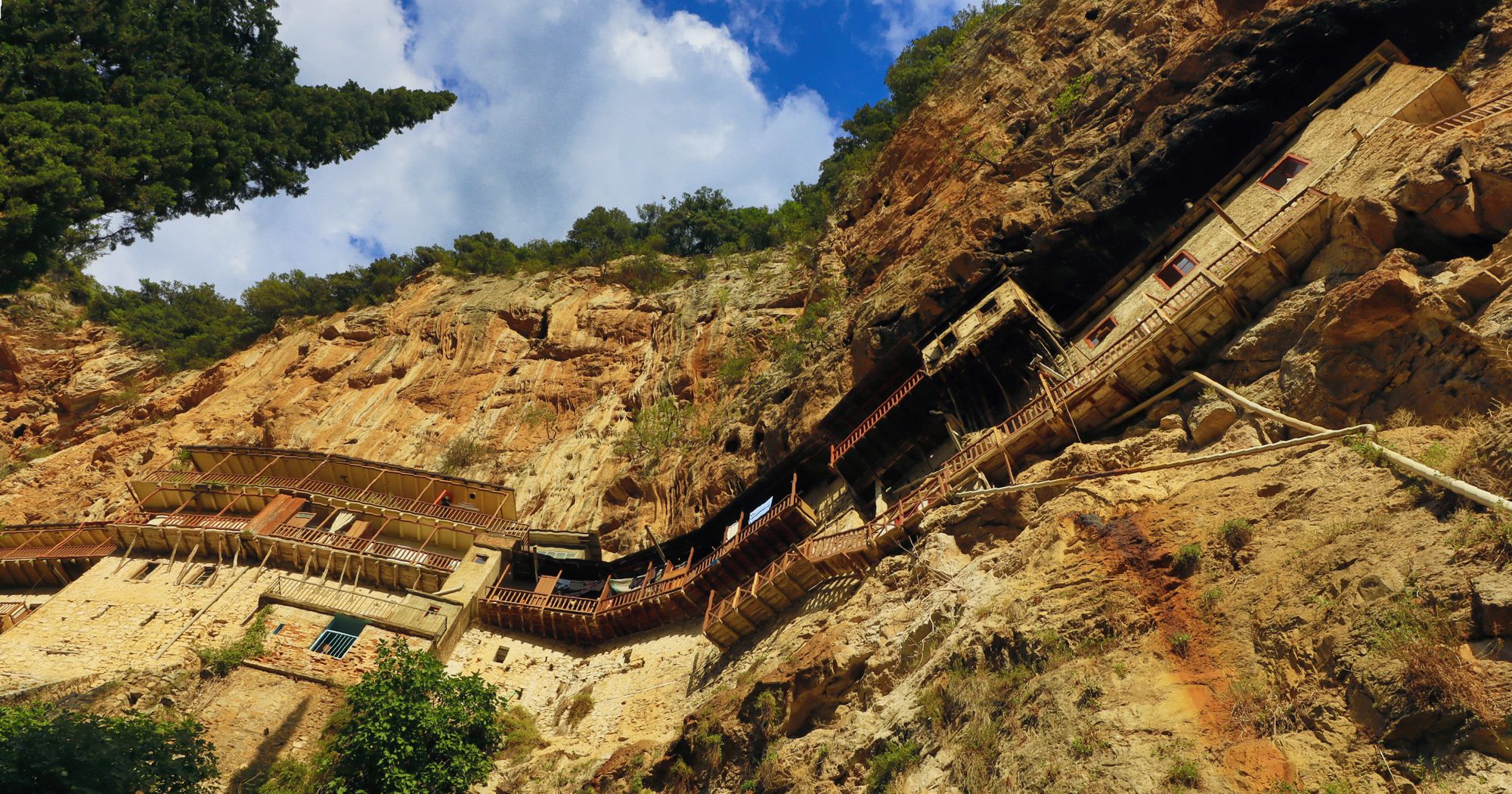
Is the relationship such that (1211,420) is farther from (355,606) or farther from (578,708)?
(355,606)

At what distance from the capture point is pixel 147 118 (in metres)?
22.6

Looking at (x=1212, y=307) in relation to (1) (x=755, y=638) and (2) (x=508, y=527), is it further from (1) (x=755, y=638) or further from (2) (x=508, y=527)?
(2) (x=508, y=527)

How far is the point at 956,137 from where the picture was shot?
37094 millimetres

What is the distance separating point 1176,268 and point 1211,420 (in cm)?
738

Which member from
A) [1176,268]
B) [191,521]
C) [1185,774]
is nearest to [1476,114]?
[1176,268]

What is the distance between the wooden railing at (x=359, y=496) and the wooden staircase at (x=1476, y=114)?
27.7 meters

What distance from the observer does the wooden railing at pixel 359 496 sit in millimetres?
31984

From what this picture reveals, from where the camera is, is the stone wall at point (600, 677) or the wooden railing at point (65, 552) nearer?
the stone wall at point (600, 677)

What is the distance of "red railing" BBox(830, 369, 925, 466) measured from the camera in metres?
24.8

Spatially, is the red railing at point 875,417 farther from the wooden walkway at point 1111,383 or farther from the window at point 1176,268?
the window at point 1176,268

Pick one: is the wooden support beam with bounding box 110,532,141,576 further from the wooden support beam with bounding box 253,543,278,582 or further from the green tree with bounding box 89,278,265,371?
the green tree with bounding box 89,278,265,371

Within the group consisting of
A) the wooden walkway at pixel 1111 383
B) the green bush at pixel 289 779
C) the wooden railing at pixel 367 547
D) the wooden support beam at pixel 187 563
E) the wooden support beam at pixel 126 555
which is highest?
the wooden support beam at pixel 126 555

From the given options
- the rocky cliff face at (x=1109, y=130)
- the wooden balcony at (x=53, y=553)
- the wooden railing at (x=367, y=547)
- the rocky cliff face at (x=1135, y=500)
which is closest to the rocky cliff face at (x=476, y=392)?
the rocky cliff face at (x=1135, y=500)

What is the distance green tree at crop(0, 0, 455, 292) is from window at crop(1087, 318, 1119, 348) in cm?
2295
